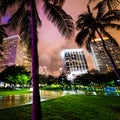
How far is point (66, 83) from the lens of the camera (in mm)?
107188

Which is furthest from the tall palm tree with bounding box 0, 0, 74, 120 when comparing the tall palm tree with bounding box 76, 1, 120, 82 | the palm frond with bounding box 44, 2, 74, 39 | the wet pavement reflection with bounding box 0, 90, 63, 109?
the tall palm tree with bounding box 76, 1, 120, 82

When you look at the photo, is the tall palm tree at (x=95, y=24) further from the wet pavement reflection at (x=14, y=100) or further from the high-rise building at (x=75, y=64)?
the high-rise building at (x=75, y=64)

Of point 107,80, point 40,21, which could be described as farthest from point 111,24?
point 107,80

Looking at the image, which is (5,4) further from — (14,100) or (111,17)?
(111,17)

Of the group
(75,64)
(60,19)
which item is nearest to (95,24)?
(60,19)

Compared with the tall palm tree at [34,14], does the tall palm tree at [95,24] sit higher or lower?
higher

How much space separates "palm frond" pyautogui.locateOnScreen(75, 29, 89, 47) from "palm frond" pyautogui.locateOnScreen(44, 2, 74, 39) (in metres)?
11.6

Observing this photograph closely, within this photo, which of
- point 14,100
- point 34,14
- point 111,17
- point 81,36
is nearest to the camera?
point 34,14

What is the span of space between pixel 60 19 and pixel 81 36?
40.2 ft

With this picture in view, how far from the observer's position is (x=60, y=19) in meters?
9.56

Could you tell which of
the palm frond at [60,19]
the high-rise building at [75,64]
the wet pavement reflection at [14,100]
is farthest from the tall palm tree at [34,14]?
the high-rise building at [75,64]

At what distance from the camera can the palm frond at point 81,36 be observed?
69.8 feet

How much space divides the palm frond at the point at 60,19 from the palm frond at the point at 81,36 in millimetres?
11617

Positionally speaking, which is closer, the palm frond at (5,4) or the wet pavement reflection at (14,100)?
the palm frond at (5,4)
